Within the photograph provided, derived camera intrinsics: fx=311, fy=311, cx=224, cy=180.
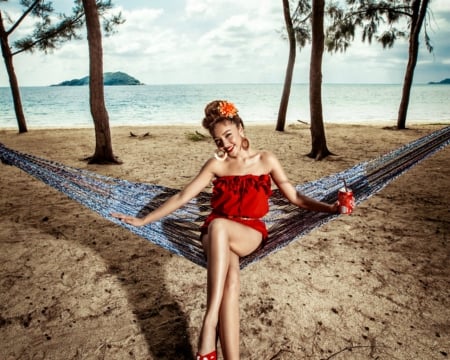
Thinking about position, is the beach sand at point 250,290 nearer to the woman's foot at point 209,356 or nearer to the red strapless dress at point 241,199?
the woman's foot at point 209,356

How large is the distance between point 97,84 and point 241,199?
4.25 m

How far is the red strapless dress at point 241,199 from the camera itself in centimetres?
168

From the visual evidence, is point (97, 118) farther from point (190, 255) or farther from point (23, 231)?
point (190, 255)

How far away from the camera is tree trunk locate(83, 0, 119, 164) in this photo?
4.79 metres

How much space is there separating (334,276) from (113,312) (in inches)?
55.7

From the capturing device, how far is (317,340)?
1.56 metres

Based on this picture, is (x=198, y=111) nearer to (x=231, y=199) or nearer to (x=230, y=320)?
(x=231, y=199)

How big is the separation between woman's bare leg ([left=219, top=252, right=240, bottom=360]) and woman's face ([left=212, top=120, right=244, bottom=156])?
Answer: 0.70 m

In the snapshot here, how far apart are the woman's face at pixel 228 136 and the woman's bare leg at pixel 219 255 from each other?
427mm

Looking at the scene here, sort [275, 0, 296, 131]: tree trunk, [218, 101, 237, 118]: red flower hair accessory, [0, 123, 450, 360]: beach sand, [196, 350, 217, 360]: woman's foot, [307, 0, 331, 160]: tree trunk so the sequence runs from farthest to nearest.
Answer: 1. [275, 0, 296, 131]: tree trunk
2. [307, 0, 331, 160]: tree trunk
3. [218, 101, 237, 118]: red flower hair accessory
4. [0, 123, 450, 360]: beach sand
5. [196, 350, 217, 360]: woman's foot

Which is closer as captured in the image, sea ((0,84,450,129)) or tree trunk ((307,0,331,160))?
tree trunk ((307,0,331,160))

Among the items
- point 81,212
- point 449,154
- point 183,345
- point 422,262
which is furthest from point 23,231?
point 449,154

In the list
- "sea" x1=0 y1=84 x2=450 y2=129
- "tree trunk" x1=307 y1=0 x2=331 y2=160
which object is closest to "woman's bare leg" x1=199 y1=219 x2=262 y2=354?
"tree trunk" x1=307 y1=0 x2=331 y2=160

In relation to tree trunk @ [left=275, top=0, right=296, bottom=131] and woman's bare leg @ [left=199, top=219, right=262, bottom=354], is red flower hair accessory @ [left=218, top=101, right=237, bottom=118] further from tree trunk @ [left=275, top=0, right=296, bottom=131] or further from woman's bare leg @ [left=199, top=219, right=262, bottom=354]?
tree trunk @ [left=275, top=0, right=296, bottom=131]
